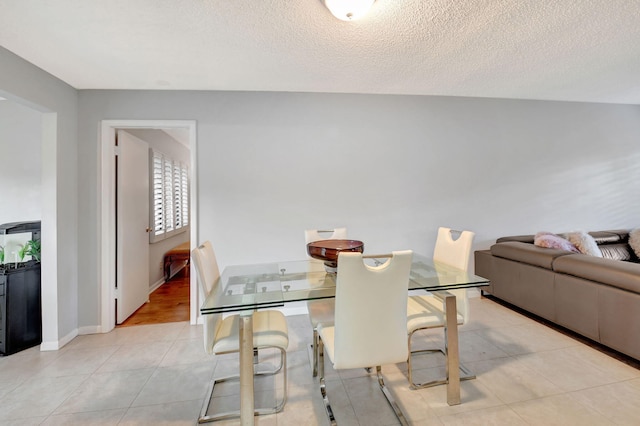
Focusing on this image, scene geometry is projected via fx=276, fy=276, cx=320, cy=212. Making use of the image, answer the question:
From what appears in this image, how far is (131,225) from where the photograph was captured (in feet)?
10.2

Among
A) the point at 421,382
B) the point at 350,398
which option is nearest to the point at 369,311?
the point at 350,398

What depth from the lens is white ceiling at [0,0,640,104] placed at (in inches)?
67.2

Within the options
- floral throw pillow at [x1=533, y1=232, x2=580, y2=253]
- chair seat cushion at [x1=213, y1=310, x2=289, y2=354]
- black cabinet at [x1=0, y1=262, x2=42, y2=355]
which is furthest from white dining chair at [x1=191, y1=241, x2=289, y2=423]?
floral throw pillow at [x1=533, y1=232, x2=580, y2=253]

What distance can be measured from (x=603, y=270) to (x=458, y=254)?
1.16 meters

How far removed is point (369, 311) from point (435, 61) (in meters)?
2.20

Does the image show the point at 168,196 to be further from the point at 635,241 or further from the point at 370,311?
the point at 635,241

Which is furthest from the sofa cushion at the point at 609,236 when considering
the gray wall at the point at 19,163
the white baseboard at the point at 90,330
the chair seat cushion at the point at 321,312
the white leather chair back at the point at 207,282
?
the gray wall at the point at 19,163

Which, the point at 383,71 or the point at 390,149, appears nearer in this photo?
the point at 383,71

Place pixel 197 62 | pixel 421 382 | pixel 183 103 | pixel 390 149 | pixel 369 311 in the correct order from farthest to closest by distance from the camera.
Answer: pixel 390 149
pixel 183 103
pixel 197 62
pixel 421 382
pixel 369 311

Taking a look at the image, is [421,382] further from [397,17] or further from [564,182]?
[564,182]

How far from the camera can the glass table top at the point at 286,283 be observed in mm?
1491

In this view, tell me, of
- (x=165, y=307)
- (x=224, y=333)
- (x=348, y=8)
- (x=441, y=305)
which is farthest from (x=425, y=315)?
(x=165, y=307)

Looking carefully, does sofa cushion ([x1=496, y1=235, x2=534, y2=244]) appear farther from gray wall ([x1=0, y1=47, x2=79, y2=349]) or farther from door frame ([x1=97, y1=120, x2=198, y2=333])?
gray wall ([x1=0, y1=47, x2=79, y2=349])

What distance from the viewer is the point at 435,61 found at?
238 centimetres
